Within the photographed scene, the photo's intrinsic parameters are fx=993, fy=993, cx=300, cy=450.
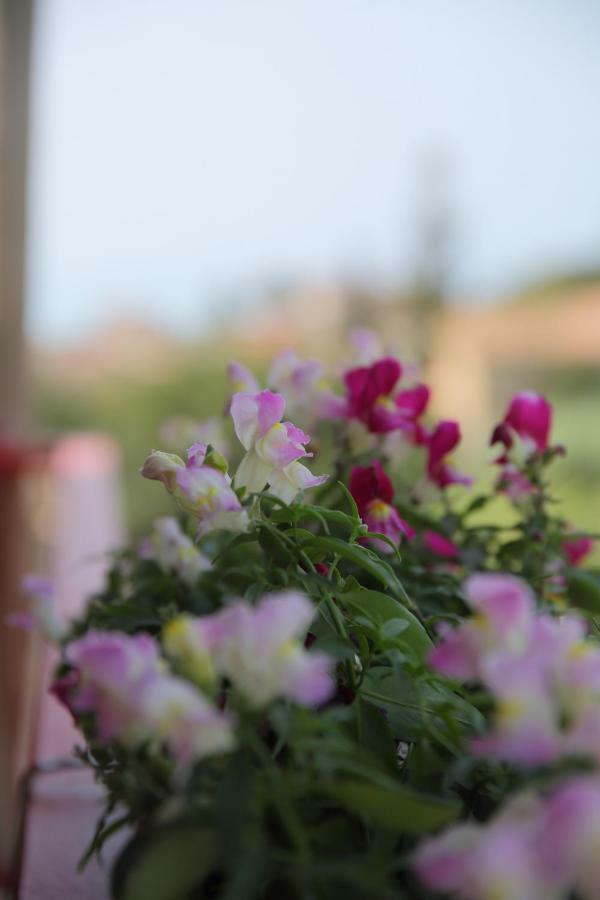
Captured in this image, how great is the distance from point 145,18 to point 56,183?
2.00 meters

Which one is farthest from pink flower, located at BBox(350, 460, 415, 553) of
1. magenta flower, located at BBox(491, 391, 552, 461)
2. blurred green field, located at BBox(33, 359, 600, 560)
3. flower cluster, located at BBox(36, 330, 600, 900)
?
blurred green field, located at BBox(33, 359, 600, 560)

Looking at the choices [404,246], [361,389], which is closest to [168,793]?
[361,389]

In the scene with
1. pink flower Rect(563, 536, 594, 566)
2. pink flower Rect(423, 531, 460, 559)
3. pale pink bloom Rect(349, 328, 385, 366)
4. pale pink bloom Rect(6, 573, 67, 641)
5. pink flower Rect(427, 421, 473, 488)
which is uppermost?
pale pink bloom Rect(349, 328, 385, 366)

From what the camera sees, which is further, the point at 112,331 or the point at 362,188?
the point at 362,188

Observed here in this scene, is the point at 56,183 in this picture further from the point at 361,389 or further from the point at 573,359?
the point at 361,389

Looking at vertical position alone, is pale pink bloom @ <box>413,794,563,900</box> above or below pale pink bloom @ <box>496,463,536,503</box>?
below

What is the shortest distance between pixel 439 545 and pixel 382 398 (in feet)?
0.35

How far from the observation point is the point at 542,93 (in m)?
9.42

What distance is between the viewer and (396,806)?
1.04 feet

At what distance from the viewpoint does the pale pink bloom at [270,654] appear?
0.31m

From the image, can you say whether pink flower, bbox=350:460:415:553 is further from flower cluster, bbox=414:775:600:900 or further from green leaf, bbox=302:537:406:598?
flower cluster, bbox=414:775:600:900

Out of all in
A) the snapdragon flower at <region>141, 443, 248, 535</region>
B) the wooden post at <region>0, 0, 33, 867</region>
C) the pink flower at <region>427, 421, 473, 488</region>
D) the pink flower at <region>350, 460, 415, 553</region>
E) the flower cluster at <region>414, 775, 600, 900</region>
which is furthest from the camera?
the wooden post at <region>0, 0, 33, 867</region>

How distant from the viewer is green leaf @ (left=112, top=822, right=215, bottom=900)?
32 centimetres

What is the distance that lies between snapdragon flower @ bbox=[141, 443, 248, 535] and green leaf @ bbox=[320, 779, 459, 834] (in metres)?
0.14
